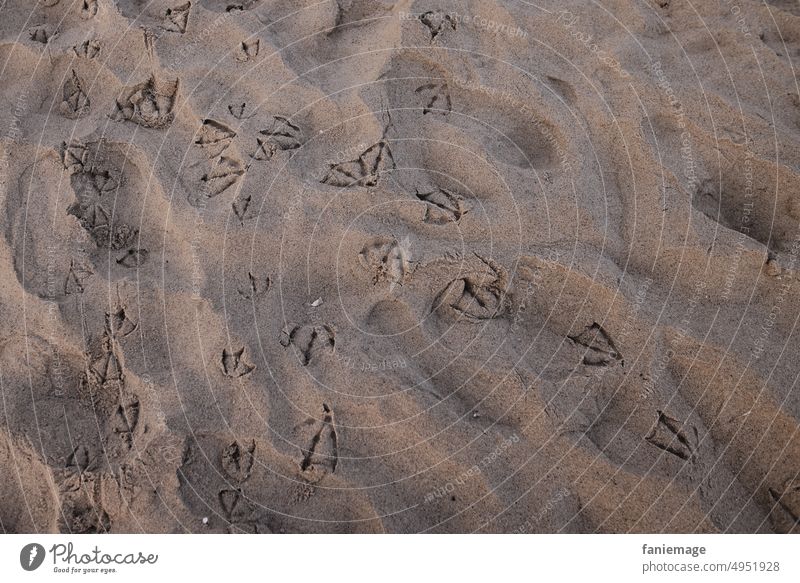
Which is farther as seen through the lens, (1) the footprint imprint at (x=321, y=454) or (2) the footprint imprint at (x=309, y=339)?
(2) the footprint imprint at (x=309, y=339)

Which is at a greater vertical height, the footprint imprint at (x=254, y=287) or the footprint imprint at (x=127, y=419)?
the footprint imprint at (x=254, y=287)

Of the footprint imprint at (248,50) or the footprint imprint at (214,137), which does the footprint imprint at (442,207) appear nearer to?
the footprint imprint at (214,137)

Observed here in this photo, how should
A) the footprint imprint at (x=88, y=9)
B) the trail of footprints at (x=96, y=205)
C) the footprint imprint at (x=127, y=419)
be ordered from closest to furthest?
the footprint imprint at (x=127, y=419) < the trail of footprints at (x=96, y=205) < the footprint imprint at (x=88, y=9)

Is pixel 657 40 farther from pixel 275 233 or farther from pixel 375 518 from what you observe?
pixel 375 518

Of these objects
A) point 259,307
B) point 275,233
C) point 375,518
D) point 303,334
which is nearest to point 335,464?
point 375,518

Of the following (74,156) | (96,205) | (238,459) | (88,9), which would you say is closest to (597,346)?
(238,459)

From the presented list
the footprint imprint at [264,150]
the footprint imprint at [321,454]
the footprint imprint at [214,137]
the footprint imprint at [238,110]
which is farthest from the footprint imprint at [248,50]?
the footprint imprint at [321,454]
